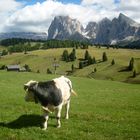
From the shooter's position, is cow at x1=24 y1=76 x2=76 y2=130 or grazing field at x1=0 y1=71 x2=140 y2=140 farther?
cow at x1=24 y1=76 x2=76 y2=130

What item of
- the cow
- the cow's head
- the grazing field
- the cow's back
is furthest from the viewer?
the cow's back

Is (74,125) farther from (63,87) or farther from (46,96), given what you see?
(46,96)

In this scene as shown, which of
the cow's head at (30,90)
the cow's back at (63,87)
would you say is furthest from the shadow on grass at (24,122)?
the cow's back at (63,87)

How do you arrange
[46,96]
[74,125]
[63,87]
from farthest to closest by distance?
[74,125] → [63,87] → [46,96]

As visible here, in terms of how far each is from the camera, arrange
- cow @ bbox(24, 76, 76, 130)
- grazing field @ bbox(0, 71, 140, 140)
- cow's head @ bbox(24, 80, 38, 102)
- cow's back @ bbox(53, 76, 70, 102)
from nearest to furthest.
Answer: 1. grazing field @ bbox(0, 71, 140, 140)
2. cow @ bbox(24, 76, 76, 130)
3. cow's head @ bbox(24, 80, 38, 102)
4. cow's back @ bbox(53, 76, 70, 102)

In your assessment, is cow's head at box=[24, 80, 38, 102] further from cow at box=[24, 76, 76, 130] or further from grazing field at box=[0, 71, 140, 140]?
grazing field at box=[0, 71, 140, 140]

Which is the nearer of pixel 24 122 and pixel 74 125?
pixel 74 125

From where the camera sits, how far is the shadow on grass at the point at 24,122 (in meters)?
21.0

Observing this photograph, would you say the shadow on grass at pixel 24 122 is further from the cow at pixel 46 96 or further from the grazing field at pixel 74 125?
the cow at pixel 46 96

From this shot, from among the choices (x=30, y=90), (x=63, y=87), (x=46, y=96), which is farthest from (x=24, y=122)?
(x=63, y=87)

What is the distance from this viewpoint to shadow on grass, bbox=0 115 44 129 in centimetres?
2103

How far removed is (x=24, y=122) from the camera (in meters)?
22.0

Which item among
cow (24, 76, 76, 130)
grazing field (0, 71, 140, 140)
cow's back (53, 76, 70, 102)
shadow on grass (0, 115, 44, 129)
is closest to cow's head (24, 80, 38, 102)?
cow (24, 76, 76, 130)

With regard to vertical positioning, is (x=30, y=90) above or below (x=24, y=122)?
above
